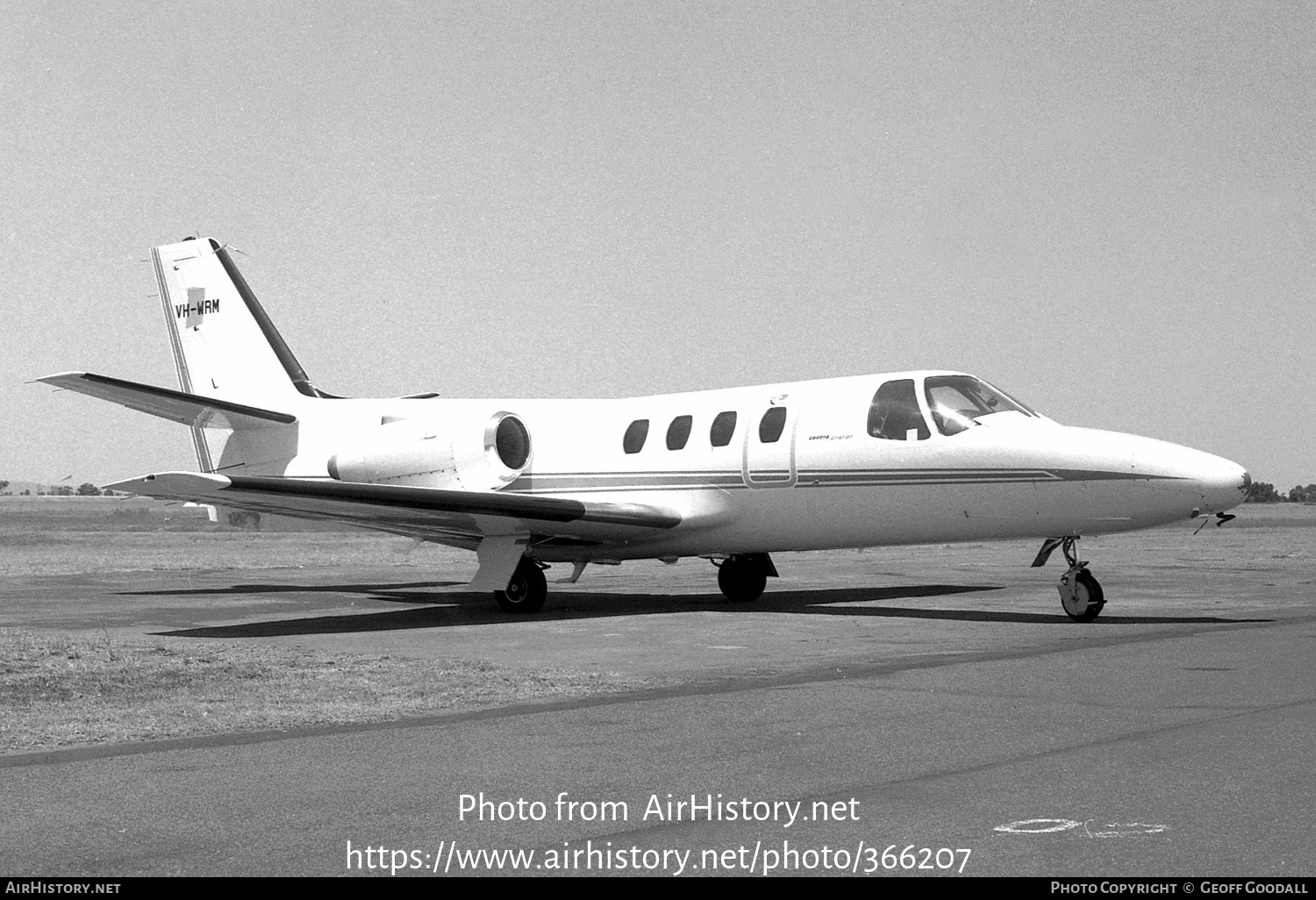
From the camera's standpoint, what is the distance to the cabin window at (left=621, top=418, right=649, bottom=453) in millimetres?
20766

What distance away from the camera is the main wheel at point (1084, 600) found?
52.0ft

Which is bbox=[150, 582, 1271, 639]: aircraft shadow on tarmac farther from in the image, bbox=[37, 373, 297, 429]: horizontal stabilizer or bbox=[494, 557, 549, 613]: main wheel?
bbox=[37, 373, 297, 429]: horizontal stabilizer

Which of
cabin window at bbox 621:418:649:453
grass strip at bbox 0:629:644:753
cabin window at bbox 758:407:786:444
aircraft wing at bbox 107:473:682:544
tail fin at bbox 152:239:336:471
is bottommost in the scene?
grass strip at bbox 0:629:644:753

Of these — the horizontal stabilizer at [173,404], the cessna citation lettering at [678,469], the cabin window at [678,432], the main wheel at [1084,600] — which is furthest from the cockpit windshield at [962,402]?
the horizontal stabilizer at [173,404]

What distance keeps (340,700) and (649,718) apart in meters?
2.48

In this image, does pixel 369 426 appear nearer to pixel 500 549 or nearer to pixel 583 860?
pixel 500 549

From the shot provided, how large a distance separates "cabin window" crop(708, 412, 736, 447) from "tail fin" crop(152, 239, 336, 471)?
7910 mm

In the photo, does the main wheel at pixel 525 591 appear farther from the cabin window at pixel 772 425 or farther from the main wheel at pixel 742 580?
the cabin window at pixel 772 425

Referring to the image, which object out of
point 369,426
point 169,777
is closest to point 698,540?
point 369,426

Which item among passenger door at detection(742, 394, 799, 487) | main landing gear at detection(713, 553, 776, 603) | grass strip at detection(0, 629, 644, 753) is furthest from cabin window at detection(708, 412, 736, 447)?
grass strip at detection(0, 629, 644, 753)

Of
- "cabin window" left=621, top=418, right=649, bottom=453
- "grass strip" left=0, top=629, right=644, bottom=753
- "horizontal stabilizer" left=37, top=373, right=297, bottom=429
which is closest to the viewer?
"grass strip" left=0, top=629, right=644, bottom=753

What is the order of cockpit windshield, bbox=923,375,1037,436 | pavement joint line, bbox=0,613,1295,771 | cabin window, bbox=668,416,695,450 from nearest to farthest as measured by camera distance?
pavement joint line, bbox=0,613,1295,771, cockpit windshield, bbox=923,375,1037,436, cabin window, bbox=668,416,695,450

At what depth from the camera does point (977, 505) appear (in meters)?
16.9

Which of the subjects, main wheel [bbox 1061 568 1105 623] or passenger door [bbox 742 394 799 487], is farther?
passenger door [bbox 742 394 799 487]
